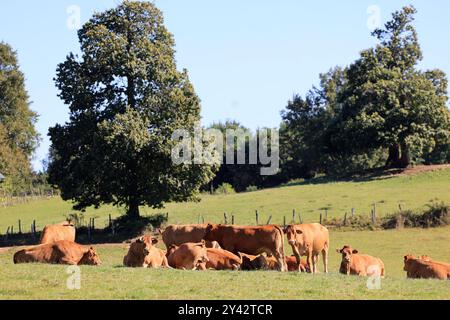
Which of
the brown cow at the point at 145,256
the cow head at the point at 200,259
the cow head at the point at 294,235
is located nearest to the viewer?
the cow head at the point at 200,259

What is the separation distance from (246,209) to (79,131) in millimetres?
14543

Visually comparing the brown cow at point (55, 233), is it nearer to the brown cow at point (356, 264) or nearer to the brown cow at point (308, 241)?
the brown cow at point (308, 241)

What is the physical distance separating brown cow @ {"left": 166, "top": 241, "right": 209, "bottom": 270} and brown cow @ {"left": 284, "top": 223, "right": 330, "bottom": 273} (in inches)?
116

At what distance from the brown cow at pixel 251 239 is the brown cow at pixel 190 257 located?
1930 mm

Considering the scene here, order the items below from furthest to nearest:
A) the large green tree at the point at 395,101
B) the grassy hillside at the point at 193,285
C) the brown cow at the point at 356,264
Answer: the large green tree at the point at 395,101 → the brown cow at the point at 356,264 → the grassy hillside at the point at 193,285

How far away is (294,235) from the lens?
23328 millimetres

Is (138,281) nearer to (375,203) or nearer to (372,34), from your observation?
(375,203)

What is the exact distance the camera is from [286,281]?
58.4ft

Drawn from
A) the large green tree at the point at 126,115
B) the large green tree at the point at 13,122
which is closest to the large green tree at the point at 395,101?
the large green tree at the point at 126,115

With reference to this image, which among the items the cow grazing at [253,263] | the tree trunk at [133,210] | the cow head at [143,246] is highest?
the tree trunk at [133,210]

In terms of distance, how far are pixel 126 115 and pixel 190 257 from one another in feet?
78.4

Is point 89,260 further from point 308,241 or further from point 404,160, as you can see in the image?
point 404,160

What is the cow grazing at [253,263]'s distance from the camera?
21.9 m

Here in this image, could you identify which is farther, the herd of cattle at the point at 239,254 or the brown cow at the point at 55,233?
the brown cow at the point at 55,233
